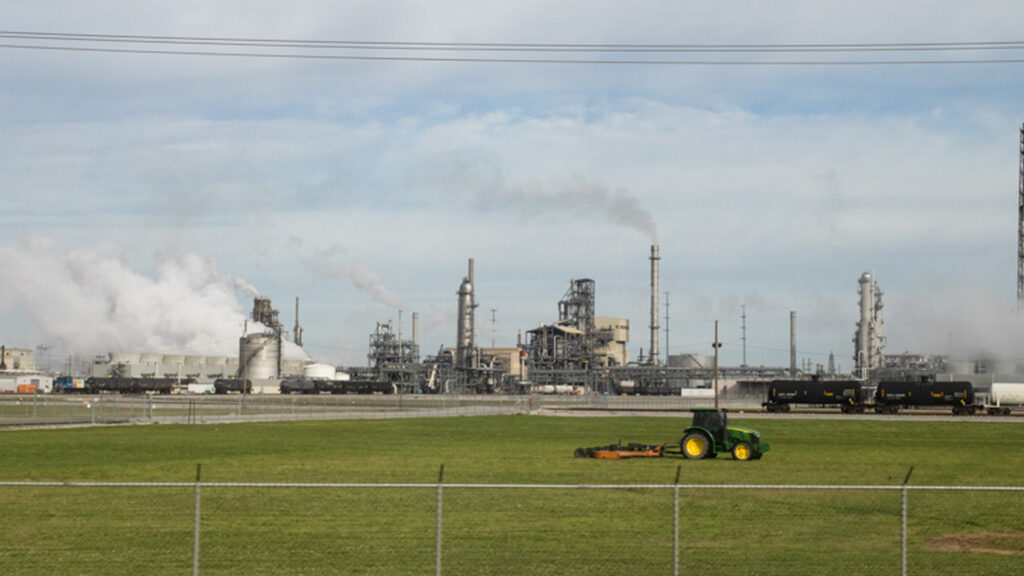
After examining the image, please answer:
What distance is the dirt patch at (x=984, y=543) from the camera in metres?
16.6

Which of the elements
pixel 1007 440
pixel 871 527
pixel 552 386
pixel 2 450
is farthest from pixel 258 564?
pixel 552 386

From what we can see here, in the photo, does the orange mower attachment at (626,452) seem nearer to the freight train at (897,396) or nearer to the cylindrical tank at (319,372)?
the freight train at (897,396)

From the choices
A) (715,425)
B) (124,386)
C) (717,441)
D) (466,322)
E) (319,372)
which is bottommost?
(124,386)

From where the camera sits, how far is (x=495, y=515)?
19797 mm

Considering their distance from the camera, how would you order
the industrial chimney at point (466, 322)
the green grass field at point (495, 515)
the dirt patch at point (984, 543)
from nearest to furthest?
the green grass field at point (495, 515)
the dirt patch at point (984, 543)
the industrial chimney at point (466, 322)

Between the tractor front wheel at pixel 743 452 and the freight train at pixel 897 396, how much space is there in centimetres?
5610

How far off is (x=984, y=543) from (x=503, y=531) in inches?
335

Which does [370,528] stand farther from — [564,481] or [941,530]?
[941,530]

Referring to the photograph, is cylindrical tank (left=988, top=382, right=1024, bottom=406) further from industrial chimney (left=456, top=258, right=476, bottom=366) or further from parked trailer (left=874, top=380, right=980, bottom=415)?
industrial chimney (left=456, top=258, right=476, bottom=366)

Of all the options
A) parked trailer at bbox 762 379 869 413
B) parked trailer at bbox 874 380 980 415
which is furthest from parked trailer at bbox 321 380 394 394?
parked trailer at bbox 874 380 980 415

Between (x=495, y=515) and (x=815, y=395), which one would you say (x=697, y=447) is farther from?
(x=815, y=395)

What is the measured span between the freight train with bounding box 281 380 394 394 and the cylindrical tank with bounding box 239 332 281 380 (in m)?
13.7

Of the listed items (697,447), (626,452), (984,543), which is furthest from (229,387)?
(984,543)

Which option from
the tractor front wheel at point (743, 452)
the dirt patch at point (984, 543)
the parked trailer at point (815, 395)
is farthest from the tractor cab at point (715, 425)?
the parked trailer at point (815, 395)
